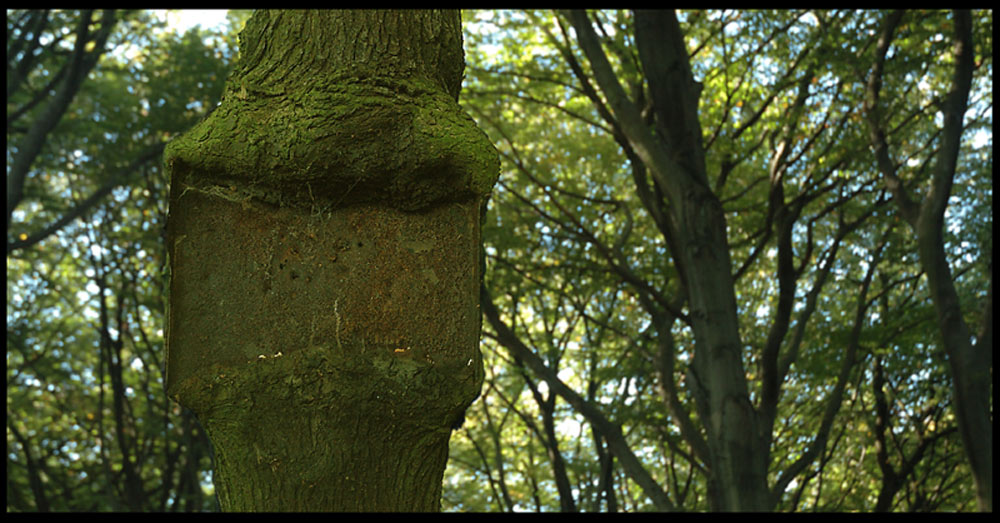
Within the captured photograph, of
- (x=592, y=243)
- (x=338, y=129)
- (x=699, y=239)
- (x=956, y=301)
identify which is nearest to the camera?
(x=338, y=129)

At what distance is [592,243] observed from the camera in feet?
35.0

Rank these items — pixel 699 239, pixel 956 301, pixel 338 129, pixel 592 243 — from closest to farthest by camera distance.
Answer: pixel 338 129 → pixel 956 301 → pixel 699 239 → pixel 592 243

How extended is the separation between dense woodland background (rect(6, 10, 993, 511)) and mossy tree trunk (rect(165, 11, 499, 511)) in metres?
6.85

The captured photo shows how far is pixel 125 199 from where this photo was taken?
1393 centimetres

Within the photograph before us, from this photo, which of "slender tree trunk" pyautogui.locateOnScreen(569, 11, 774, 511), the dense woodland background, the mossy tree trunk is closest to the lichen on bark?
the mossy tree trunk

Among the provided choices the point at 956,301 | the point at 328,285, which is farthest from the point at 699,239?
the point at 328,285

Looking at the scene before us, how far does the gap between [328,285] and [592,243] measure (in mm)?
8853

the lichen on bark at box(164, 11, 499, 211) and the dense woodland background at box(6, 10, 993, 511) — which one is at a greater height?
the dense woodland background at box(6, 10, 993, 511)

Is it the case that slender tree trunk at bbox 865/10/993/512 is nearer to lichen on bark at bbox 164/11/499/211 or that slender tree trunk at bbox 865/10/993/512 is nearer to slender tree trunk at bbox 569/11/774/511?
slender tree trunk at bbox 569/11/774/511

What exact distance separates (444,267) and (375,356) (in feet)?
0.79

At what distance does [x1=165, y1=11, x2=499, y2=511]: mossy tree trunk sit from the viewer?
1.88 meters

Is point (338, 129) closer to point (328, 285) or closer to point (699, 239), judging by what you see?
point (328, 285)

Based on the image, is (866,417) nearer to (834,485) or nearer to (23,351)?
(834,485)

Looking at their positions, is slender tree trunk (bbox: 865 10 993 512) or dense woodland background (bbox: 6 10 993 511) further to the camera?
dense woodland background (bbox: 6 10 993 511)
